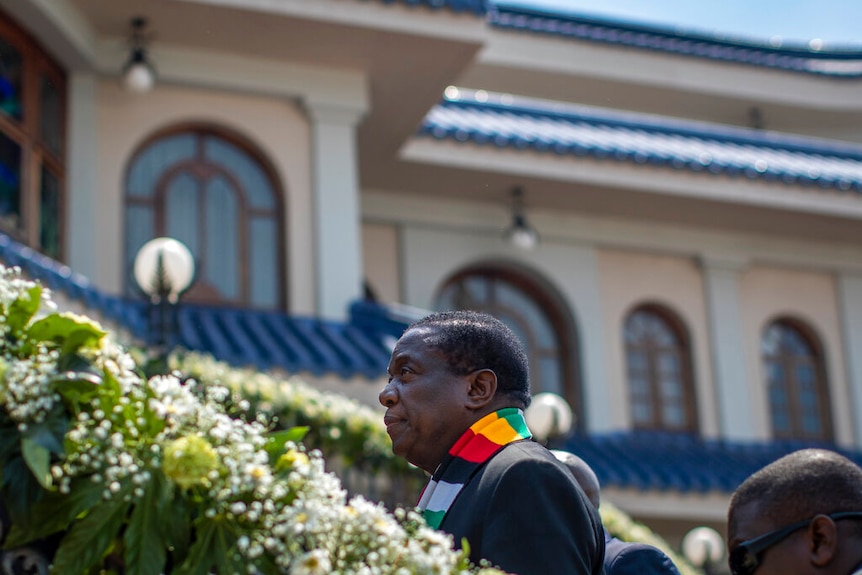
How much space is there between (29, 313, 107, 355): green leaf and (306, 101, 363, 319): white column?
932 centimetres

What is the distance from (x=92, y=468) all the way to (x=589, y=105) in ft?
54.8

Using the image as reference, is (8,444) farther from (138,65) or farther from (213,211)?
(213,211)

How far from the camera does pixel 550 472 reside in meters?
3.27

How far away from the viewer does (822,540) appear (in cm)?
365

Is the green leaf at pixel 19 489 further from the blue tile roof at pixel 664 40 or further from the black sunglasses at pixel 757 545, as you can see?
the blue tile roof at pixel 664 40

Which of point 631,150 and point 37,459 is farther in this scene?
point 631,150

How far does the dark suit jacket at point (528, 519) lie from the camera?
314cm

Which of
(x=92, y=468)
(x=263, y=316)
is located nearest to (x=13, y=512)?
(x=92, y=468)

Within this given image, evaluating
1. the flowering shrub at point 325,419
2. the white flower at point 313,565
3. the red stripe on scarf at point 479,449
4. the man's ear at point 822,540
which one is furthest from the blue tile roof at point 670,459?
the white flower at point 313,565

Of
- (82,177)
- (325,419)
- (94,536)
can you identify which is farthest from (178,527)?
(82,177)

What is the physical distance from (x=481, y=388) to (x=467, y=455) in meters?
0.20

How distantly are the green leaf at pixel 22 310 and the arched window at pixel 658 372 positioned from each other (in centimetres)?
1341

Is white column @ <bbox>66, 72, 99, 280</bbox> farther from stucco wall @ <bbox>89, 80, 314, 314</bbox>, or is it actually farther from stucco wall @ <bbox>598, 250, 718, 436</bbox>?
stucco wall @ <bbox>598, 250, 718, 436</bbox>

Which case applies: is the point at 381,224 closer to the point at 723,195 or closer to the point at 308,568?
the point at 723,195
